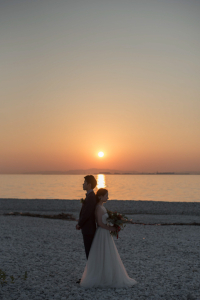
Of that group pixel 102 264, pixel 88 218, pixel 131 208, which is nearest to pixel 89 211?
pixel 88 218

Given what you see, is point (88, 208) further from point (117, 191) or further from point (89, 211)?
point (117, 191)

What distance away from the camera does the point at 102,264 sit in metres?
Answer: 5.79

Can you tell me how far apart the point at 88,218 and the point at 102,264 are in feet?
3.37

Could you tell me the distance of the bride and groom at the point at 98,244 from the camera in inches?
225

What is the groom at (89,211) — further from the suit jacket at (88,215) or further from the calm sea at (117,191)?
the calm sea at (117,191)

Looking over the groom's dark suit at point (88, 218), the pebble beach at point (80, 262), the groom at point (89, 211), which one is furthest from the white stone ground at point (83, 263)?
the groom at point (89, 211)

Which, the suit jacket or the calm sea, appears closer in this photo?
the suit jacket

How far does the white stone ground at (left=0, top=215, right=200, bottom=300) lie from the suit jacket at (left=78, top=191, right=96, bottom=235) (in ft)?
4.20

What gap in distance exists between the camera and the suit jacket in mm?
5688

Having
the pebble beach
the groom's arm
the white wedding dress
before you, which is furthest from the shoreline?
the groom's arm

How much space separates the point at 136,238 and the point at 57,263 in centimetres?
484

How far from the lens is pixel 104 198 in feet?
18.9

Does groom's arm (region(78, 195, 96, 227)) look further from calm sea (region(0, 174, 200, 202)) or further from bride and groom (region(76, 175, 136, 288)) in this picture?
calm sea (region(0, 174, 200, 202))

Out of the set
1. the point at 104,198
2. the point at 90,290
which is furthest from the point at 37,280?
the point at 104,198
